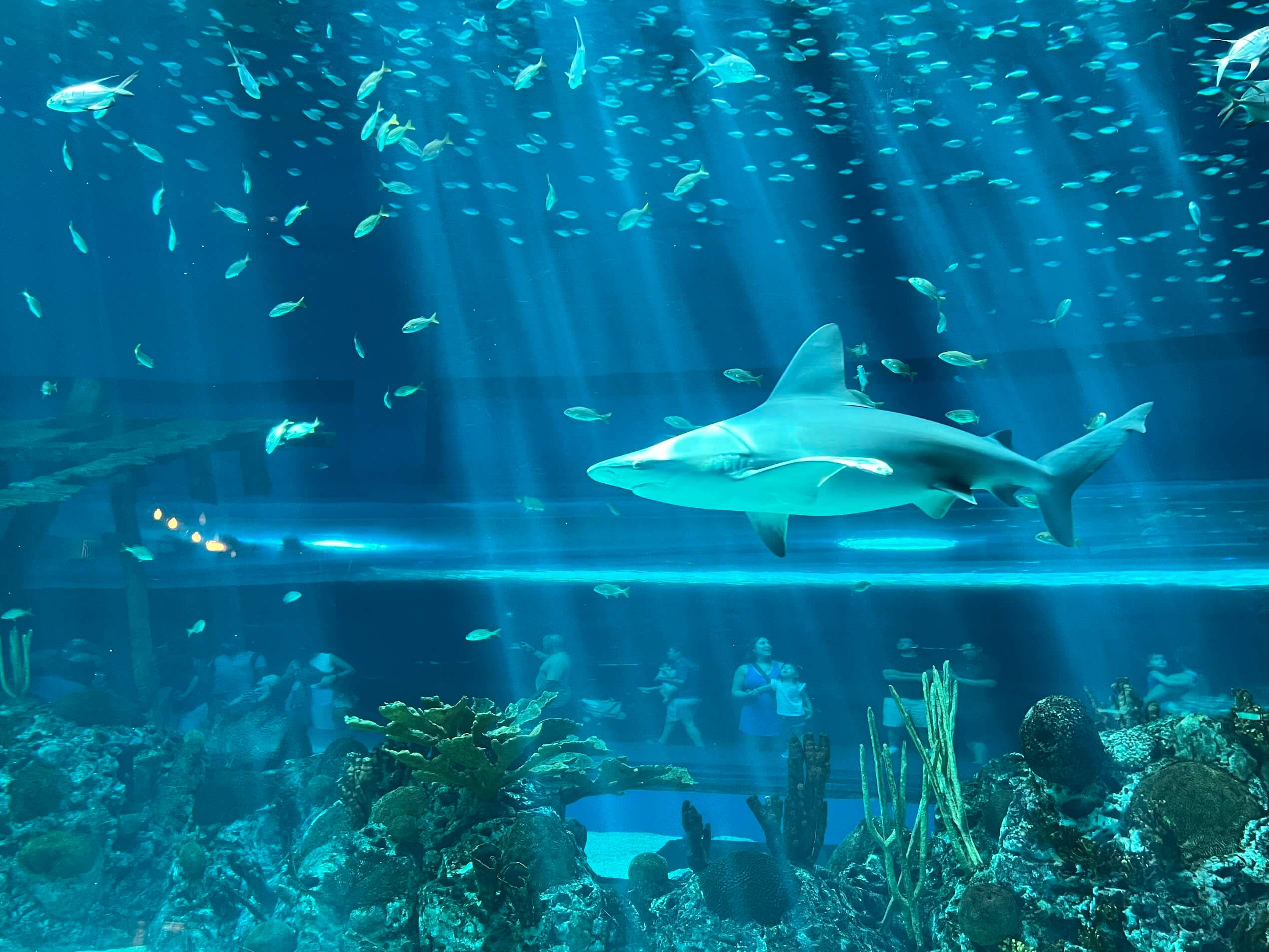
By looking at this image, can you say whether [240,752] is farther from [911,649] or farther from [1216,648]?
[1216,648]

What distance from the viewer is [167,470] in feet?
67.0

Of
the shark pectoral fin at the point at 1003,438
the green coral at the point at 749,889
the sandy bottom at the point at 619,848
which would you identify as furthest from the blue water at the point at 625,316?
the shark pectoral fin at the point at 1003,438

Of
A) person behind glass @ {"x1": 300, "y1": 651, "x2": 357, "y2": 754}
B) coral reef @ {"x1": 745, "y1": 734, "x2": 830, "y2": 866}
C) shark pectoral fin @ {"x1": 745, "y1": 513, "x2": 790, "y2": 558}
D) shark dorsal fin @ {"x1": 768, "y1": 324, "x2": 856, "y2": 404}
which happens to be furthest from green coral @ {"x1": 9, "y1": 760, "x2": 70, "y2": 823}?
shark dorsal fin @ {"x1": 768, "y1": 324, "x2": 856, "y2": 404}

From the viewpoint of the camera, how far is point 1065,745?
4527mm

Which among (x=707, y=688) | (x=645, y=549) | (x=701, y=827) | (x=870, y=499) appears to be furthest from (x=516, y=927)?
(x=645, y=549)

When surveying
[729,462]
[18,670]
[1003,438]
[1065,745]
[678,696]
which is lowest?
[678,696]

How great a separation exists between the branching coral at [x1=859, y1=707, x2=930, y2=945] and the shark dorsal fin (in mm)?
3686

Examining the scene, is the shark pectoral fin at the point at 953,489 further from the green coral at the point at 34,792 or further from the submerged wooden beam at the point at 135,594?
the submerged wooden beam at the point at 135,594

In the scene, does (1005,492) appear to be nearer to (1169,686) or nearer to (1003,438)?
(1003,438)

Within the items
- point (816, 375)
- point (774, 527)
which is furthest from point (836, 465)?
point (816, 375)

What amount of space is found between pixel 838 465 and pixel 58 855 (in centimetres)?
995

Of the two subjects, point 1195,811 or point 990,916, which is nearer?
point 1195,811

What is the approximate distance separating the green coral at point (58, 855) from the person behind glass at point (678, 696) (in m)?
9.82

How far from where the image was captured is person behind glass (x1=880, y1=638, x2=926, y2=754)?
13.2 m
